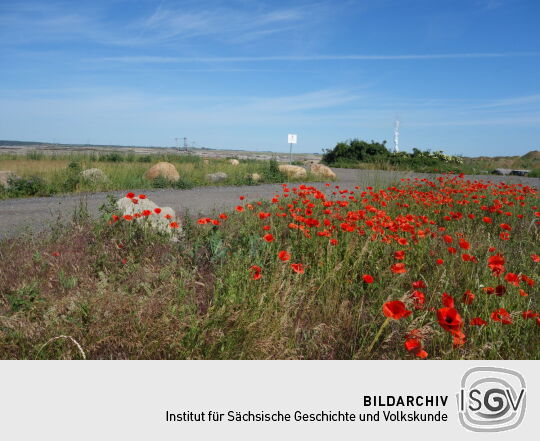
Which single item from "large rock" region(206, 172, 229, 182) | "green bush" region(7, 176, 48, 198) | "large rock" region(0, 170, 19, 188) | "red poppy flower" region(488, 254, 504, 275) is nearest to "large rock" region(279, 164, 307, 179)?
"large rock" region(206, 172, 229, 182)

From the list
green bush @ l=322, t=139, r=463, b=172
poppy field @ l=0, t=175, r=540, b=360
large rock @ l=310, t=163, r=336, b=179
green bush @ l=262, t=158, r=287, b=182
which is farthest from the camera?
green bush @ l=322, t=139, r=463, b=172

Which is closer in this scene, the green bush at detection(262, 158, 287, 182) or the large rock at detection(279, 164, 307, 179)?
the green bush at detection(262, 158, 287, 182)

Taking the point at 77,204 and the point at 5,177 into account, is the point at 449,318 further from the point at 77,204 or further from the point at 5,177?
the point at 5,177

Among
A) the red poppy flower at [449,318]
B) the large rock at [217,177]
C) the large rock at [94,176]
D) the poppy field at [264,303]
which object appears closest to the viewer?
the red poppy flower at [449,318]

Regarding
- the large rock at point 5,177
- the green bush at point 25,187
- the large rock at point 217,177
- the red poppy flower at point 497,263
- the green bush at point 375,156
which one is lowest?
the red poppy flower at point 497,263

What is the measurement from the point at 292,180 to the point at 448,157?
1541cm

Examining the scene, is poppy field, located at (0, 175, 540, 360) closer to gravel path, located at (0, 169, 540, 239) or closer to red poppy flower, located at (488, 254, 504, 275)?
red poppy flower, located at (488, 254, 504, 275)

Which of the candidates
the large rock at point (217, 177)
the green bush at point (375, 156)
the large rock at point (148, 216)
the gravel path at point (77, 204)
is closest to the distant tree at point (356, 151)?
the green bush at point (375, 156)

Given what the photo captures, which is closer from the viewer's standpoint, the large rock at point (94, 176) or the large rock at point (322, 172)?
the large rock at point (94, 176)

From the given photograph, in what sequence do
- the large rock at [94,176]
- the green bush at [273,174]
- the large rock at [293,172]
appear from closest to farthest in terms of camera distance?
the large rock at [94,176] < the green bush at [273,174] < the large rock at [293,172]

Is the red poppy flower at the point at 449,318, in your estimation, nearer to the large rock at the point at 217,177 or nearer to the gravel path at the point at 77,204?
the gravel path at the point at 77,204

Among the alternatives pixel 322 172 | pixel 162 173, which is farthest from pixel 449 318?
pixel 322 172
